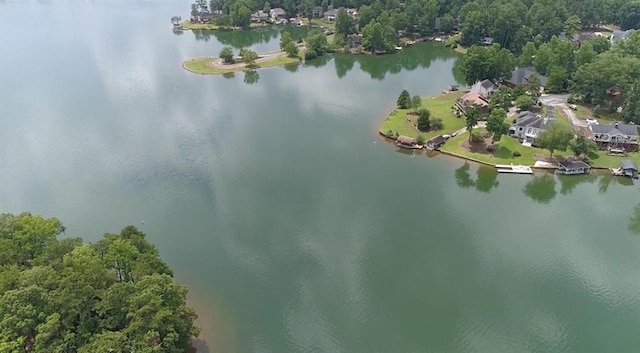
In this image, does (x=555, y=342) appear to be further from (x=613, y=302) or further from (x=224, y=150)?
(x=224, y=150)

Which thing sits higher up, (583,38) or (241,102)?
(583,38)

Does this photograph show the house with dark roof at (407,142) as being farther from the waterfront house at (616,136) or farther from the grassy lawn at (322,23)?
the grassy lawn at (322,23)

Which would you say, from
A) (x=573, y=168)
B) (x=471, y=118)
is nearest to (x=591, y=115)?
(x=573, y=168)

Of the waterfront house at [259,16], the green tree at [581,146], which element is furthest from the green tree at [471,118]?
the waterfront house at [259,16]

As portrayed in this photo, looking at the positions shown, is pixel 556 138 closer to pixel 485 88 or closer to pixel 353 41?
pixel 485 88

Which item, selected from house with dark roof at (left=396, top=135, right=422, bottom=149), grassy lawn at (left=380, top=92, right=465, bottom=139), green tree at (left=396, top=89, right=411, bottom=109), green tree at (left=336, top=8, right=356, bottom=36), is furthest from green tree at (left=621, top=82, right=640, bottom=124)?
green tree at (left=336, top=8, right=356, bottom=36)

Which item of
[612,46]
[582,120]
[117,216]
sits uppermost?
[612,46]

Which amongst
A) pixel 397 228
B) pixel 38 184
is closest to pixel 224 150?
pixel 38 184

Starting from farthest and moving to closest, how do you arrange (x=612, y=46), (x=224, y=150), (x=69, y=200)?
(x=612, y=46)
(x=224, y=150)
(x=69, y=200)
